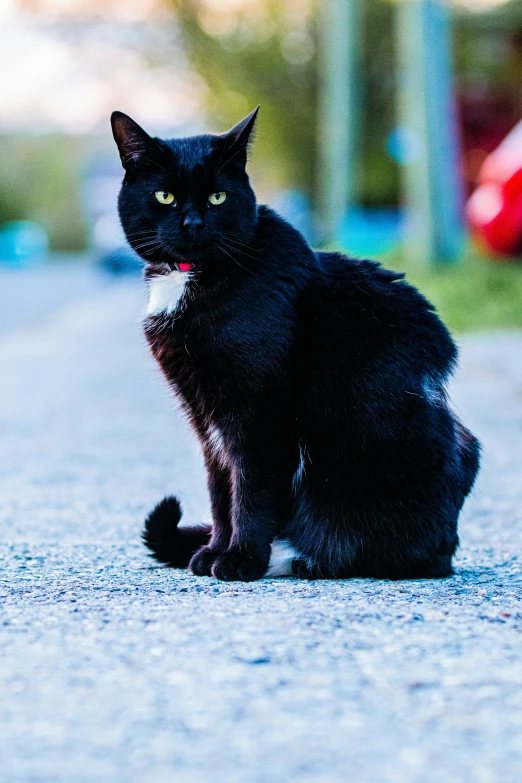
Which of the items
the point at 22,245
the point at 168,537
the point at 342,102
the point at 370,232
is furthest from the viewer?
the point at 22,245

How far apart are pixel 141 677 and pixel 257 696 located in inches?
8.8

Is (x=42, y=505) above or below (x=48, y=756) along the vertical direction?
above

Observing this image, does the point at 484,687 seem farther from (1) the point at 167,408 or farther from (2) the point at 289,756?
(1) the point at 167,408

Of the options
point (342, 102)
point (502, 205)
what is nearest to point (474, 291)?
point (502, 205)

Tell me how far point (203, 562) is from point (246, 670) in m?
0.96

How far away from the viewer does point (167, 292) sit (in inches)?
112

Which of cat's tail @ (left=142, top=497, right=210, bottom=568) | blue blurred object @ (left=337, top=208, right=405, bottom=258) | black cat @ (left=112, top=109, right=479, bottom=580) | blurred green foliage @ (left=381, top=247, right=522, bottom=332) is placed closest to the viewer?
black cat @ (left=112, top=109, right=479, bottom=580)

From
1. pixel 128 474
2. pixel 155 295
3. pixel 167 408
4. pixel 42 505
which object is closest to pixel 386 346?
pixel 155 295

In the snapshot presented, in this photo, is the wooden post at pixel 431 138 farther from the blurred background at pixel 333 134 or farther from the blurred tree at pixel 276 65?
the blurred tree at pixel 276 65

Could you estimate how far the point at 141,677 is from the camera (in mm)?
1874

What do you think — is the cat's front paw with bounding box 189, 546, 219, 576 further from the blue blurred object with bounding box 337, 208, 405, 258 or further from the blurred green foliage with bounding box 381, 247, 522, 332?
the blue blurred object with bounding box 337, 208, 405, 258

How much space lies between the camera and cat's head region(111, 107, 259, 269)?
278cm

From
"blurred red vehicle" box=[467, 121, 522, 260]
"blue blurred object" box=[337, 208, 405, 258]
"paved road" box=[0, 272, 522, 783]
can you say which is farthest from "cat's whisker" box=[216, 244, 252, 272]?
"blue blurred object" box=[337, 208, 405, 258]

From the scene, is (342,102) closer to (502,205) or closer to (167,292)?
(502,205)
